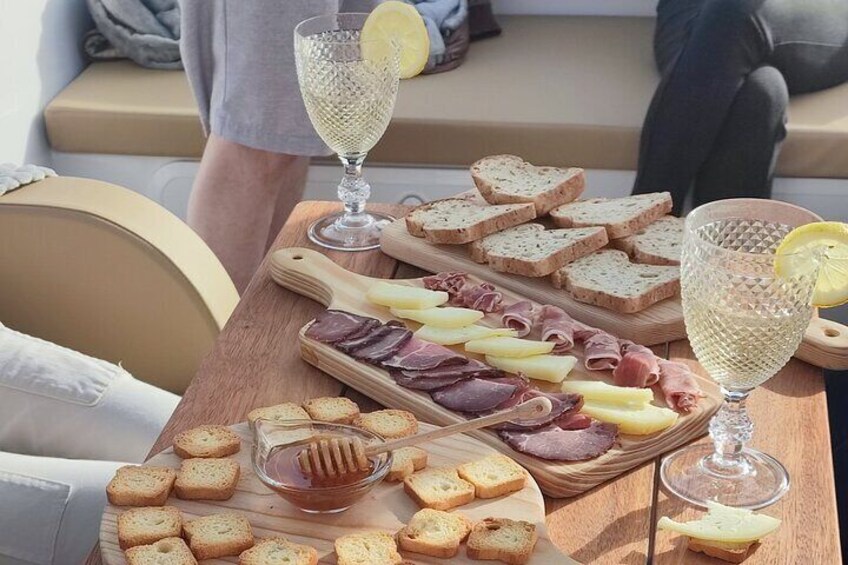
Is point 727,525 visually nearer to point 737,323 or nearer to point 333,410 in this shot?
point 737,323

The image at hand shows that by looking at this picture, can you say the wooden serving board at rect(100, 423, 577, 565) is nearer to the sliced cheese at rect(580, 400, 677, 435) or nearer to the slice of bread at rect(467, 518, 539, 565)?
the slice of bread at rect(467, 518, 539, 565)

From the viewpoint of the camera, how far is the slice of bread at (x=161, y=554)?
3.03ft

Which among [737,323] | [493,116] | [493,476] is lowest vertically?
[493,116]

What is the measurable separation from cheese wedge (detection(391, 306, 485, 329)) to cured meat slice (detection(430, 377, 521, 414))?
0.12m

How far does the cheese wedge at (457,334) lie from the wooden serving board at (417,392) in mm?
44

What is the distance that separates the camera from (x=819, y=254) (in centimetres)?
101

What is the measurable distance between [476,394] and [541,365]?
0.08 m

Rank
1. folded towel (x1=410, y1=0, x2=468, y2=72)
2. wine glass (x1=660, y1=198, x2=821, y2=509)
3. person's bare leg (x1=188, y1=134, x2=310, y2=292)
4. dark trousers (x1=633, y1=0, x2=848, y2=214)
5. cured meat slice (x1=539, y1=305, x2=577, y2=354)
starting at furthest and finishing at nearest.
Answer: folded towel (x1=410, y1=0, x2=468, y2=72)
dark trousers (x1=633, y1=0, x2=848, y2=214)
person's bare leg (x1=188, y1=134, x2=310, y2=292)
cured meat slice (x1=539, y1=305, x2=577, y2=354)
wine glass (x1=660, y1=198, x2=821, y2=509)

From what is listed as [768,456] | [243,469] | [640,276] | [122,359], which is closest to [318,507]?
[243,469]

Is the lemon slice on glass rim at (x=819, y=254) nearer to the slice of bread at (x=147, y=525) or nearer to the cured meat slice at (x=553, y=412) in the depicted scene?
the cured meat slice at (x=553, y=412)

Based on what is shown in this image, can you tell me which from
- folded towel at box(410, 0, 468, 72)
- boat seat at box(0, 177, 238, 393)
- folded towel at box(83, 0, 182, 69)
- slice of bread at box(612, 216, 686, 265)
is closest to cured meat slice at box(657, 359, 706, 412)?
slice of bread at box(612, 216, 686, 265)

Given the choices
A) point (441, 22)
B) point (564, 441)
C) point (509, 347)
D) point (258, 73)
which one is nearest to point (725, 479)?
point (564, 441)

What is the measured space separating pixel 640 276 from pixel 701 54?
139 centimetres

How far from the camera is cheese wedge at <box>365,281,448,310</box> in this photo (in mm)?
1348
